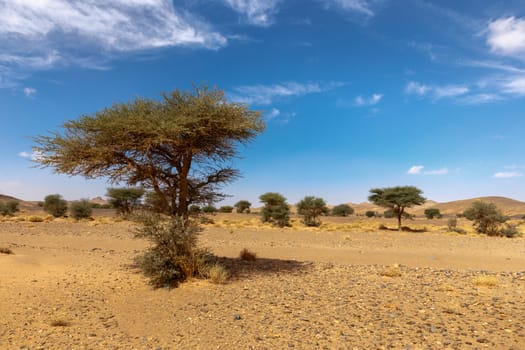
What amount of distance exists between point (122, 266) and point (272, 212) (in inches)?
1188

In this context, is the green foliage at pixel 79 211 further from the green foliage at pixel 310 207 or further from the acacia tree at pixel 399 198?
the acacia tree at pixel 399 198

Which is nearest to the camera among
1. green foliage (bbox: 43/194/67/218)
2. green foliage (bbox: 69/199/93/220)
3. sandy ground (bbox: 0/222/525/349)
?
sandy ground (bbox: 0/222/525/349)

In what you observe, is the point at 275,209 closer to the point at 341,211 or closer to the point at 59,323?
the point at 59,323

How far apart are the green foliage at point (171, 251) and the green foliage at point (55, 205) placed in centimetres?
4317

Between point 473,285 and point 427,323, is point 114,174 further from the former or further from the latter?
point 473,285

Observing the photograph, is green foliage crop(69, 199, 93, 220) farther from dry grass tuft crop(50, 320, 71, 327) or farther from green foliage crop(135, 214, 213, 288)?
dry grass tuft crop(50, 320, 71, 327)

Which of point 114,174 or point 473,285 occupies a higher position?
point 114,174

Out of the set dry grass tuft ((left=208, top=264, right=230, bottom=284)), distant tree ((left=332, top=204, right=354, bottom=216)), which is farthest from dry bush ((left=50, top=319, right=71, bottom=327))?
distant tree ((left=332, top=204, right=354, bottom=216))

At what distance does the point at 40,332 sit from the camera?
566cm

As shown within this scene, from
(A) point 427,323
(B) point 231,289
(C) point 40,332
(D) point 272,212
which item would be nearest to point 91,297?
(C) point 40,332

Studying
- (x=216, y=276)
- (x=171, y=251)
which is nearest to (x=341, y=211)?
(x=216, y=276)

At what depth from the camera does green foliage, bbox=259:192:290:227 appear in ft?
128

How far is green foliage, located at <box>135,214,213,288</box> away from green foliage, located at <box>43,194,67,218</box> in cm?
4317

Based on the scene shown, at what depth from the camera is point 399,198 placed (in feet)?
122
